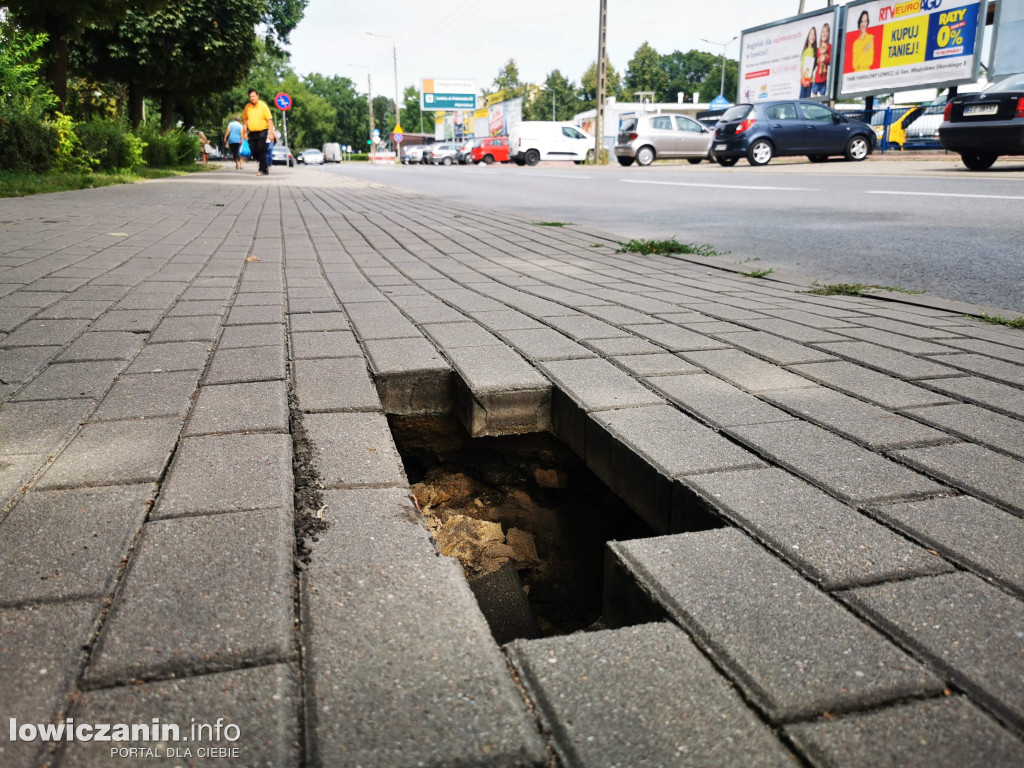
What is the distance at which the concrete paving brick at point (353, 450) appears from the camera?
1.81m

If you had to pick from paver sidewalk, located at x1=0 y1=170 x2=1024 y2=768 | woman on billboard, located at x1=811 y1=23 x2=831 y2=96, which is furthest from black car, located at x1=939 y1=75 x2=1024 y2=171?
woman on billboard, located at x1=811 y1=23 x2=831 y2=96

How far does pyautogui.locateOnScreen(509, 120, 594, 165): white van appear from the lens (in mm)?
38000

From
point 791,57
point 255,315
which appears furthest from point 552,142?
point 255,315

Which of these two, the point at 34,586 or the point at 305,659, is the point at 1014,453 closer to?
the point at 305,659

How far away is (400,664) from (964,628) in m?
0.91

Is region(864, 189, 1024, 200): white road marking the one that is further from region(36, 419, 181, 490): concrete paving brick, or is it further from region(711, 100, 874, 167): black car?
region(36, 419, 181, 490): concrete paving brick

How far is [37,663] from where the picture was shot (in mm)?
1169

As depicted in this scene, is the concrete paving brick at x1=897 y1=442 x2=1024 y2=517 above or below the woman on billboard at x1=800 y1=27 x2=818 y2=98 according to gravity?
below

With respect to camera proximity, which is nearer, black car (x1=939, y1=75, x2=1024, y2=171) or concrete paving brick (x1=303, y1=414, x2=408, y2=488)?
concrete paving brick (x1=303, y1=414, x2=408, y2=488)

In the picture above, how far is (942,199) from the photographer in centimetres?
980

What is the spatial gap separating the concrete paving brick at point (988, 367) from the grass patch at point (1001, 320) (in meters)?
0.76

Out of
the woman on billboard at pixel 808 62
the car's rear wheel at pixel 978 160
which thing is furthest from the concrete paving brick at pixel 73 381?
the woman on billboard at pixel 808 62

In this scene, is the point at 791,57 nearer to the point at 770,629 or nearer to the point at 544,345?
the point at 544,345

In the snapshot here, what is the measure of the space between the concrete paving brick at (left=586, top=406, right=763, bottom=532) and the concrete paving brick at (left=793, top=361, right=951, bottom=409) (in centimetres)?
66
